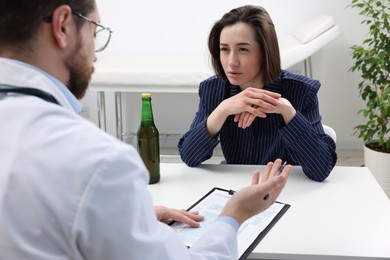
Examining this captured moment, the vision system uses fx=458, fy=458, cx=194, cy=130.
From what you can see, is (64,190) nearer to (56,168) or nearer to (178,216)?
(56,168)

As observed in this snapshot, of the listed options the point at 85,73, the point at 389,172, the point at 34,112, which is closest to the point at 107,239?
the point at 34,112

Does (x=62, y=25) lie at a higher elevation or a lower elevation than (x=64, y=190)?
higher

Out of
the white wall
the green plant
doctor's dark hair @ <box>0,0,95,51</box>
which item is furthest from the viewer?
the white wall

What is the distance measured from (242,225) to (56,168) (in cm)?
65

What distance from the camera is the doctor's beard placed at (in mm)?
732

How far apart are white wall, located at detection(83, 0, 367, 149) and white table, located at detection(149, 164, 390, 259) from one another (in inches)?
88.9

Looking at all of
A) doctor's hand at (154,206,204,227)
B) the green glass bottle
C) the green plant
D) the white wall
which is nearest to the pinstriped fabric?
the green glass bottle

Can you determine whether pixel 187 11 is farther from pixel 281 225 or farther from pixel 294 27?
pixel 281 225

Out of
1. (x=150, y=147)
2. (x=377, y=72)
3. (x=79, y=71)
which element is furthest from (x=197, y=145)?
(x=377, y=72)

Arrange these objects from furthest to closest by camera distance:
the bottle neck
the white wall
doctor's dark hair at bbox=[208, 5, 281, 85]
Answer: the white wall < doctor's dark hair at bbox=[208, 5, 281, 85] < the bottle neck

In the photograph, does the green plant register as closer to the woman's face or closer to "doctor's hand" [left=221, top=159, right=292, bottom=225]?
the woman's face

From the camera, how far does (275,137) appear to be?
5.41 ft

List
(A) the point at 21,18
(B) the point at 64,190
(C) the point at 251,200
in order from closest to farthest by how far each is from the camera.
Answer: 1. (B) the point at 64,190
2. (A) the point at 21,18
3. (C) the point at 251,200

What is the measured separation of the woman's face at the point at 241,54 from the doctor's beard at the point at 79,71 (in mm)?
937
